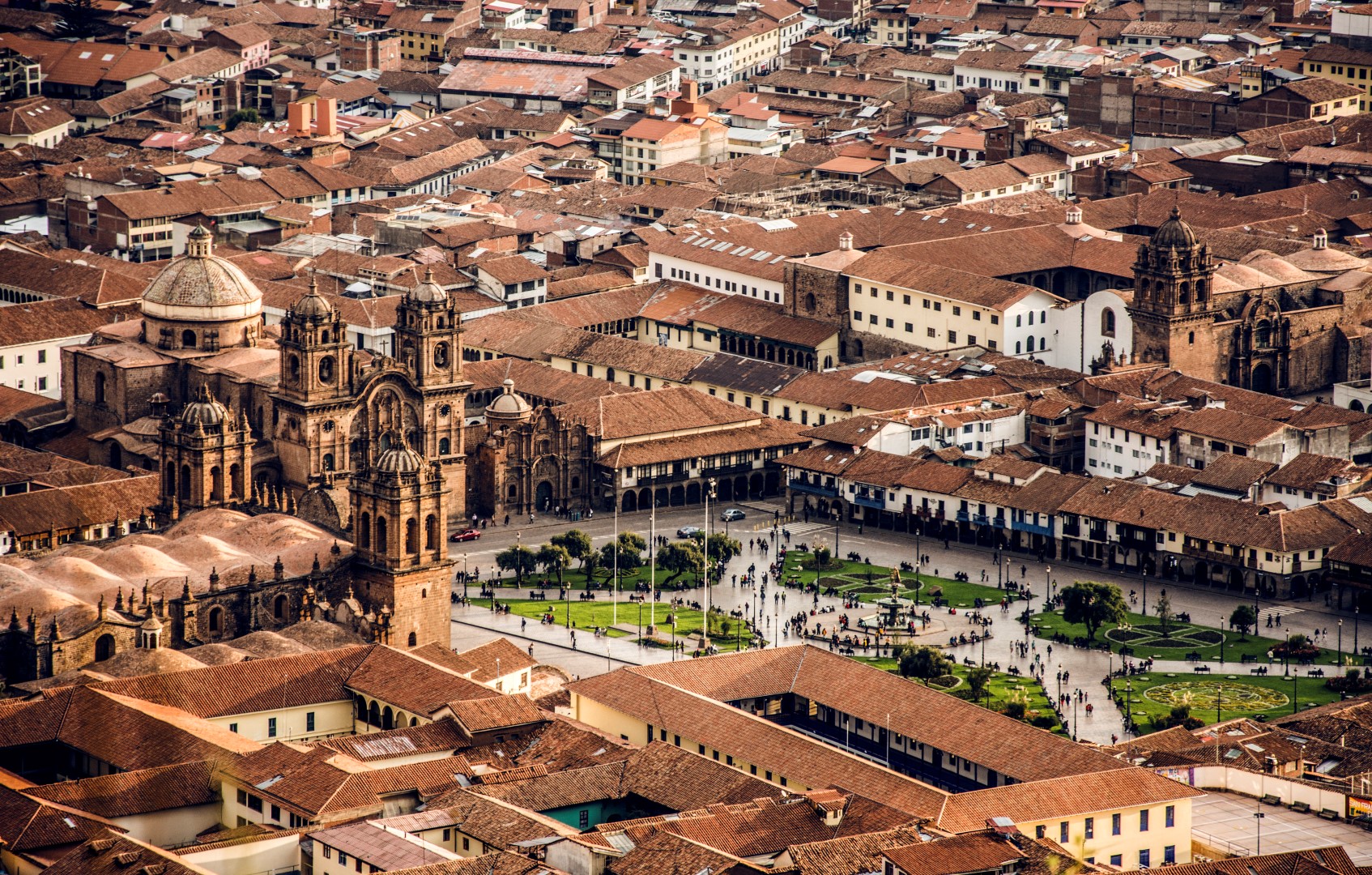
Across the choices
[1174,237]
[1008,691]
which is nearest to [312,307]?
[1008,691]

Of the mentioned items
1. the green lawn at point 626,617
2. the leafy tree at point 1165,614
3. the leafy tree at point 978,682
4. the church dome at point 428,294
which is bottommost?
the green lawn at point 626,617

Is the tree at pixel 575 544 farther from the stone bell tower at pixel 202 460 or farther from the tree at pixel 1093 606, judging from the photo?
the tree at pixel 1093 606

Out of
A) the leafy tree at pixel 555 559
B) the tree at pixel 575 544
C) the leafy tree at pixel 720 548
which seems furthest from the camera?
the tree at pixel 575 544

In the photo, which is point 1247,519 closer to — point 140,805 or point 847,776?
point 847,776

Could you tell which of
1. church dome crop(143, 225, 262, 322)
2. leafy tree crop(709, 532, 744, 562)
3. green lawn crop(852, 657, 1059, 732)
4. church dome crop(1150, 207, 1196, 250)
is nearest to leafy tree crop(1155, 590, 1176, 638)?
green lawn crop(852, 657, 1059, 732)

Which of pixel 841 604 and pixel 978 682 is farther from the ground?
pixel 978 682

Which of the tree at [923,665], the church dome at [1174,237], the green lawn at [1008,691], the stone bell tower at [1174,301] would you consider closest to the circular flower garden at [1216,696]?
the green lawn at [1008,691]

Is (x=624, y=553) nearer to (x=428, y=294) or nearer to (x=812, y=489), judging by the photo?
(x=812, y=489)
